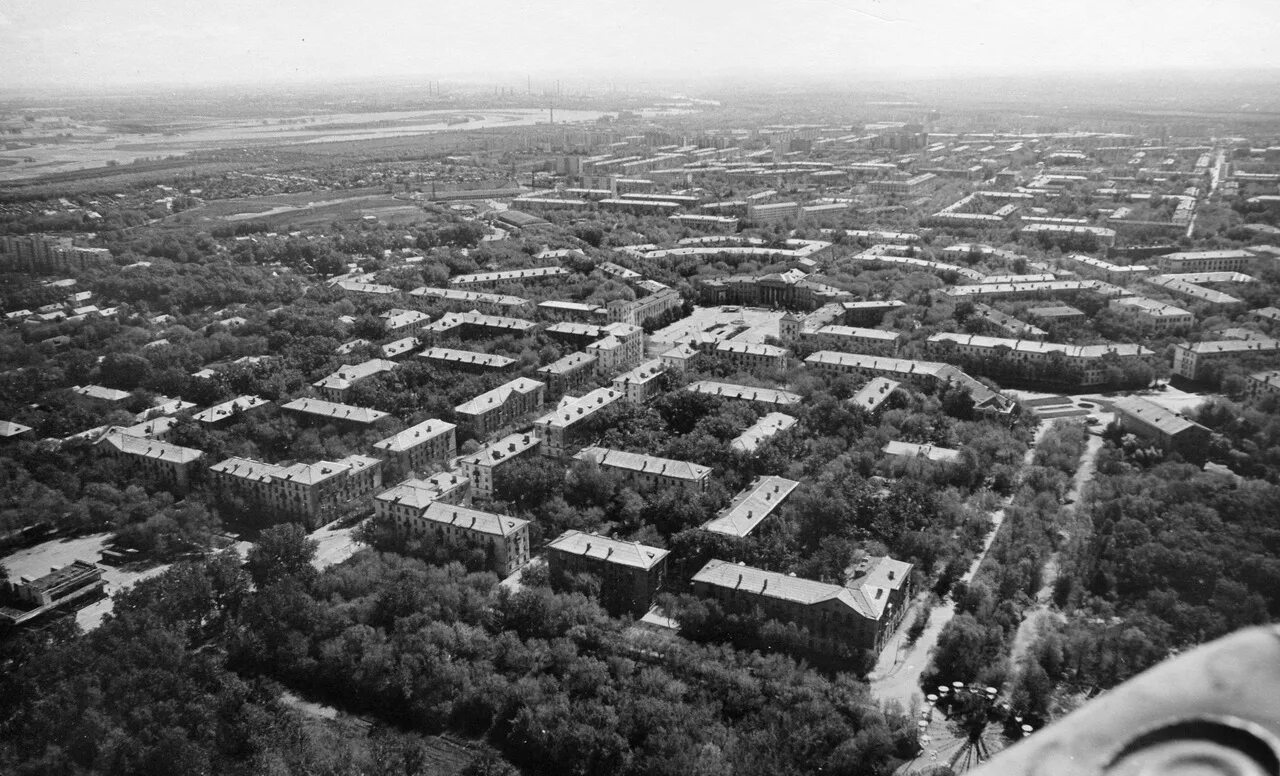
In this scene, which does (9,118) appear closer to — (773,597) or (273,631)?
(273,631)

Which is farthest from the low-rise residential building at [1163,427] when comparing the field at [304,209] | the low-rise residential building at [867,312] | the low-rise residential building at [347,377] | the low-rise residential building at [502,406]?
the field at [304,209]

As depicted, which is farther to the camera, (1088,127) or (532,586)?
(1088,127)

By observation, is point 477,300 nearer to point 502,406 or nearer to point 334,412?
point 502,406

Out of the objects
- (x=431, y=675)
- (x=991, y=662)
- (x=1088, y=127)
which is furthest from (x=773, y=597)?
(x=1088, y=127)

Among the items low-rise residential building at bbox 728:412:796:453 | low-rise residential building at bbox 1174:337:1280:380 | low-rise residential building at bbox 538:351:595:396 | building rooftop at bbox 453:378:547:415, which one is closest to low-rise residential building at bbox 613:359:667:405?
low-rise residential building at bbox 538:351:595:396

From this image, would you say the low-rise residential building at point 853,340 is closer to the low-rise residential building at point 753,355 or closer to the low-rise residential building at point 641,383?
the low-rise residential building at point 753,355

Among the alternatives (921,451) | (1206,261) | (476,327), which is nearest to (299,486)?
(476,327)
